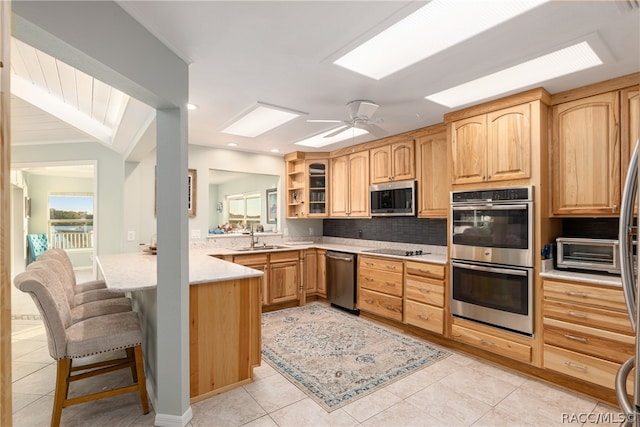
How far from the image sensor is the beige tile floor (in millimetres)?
2037

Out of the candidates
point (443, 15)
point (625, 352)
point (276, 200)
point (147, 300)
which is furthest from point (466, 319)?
point (276, 200)

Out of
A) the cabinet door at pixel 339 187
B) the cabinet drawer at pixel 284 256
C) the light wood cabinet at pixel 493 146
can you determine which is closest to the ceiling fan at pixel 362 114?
the light wood cabinet at pixel 493 146

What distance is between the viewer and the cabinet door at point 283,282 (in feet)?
14.1

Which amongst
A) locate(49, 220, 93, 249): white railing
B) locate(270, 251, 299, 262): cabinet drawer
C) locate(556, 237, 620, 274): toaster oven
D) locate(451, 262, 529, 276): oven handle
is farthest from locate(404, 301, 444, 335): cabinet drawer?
locate(49, 220, 93, 249): white railing

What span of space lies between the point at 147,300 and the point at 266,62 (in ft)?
6.55

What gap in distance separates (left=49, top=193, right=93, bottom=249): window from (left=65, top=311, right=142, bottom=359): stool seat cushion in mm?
7055

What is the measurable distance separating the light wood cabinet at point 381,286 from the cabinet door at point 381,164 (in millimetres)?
1086

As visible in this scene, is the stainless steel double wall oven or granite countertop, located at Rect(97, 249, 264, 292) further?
the stainless steel double wall oven

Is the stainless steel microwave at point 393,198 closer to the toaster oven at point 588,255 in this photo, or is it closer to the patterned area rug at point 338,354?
the patterned area rug at point 338,354

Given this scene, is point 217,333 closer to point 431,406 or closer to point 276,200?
point 431,406

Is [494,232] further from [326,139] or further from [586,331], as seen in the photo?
[326,139]

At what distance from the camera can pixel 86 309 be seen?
96.8 inches

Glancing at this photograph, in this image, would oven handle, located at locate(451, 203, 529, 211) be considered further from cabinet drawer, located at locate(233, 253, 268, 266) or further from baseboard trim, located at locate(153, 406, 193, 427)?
baseboard trim, located at locate(153, 406, 193, 427)

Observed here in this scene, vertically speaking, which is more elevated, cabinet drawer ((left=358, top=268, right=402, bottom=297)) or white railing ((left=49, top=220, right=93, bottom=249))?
white railing ((left=49, top=220, right=93, bottom=249))
